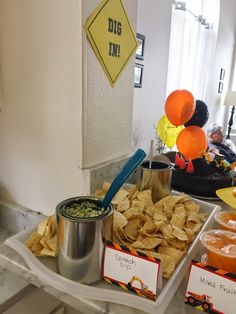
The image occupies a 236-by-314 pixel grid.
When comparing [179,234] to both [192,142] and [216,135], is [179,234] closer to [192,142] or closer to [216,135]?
[192,142]

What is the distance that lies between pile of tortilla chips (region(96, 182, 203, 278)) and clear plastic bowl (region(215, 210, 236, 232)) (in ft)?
0.19

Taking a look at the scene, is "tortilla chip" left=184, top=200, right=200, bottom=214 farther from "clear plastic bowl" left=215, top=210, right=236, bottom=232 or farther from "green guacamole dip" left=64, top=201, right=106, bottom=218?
"green guacamole dip" left=64, top=201, right=106, bottom=218

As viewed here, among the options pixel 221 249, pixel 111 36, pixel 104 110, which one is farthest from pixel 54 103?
pixel 221 249

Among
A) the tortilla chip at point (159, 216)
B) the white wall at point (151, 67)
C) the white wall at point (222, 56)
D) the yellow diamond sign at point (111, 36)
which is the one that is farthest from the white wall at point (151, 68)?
the white wall at point (222, 56)

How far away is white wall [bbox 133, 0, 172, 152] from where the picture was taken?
117cm

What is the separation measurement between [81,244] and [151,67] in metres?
0.99

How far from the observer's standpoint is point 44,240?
598 mm

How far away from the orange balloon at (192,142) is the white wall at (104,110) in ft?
0.67

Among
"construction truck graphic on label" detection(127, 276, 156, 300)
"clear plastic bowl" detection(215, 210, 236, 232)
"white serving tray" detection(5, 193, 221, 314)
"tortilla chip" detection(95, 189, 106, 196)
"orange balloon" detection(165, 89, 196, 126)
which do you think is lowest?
"white serving tray" detection(5, 193, 221, 314)

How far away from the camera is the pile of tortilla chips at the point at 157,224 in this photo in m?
0.59

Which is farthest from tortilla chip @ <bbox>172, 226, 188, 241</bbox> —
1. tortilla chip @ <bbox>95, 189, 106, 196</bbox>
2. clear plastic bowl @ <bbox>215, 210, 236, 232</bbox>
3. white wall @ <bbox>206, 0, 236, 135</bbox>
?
white wall @ <bbox>206, 0, 236, 135</bbox>

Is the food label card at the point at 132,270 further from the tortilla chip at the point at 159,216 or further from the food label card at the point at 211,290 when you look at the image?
the tortilla chip at the point at 159,216

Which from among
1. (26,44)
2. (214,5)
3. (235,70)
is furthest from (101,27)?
(235,70)

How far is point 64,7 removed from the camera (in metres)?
0.72
